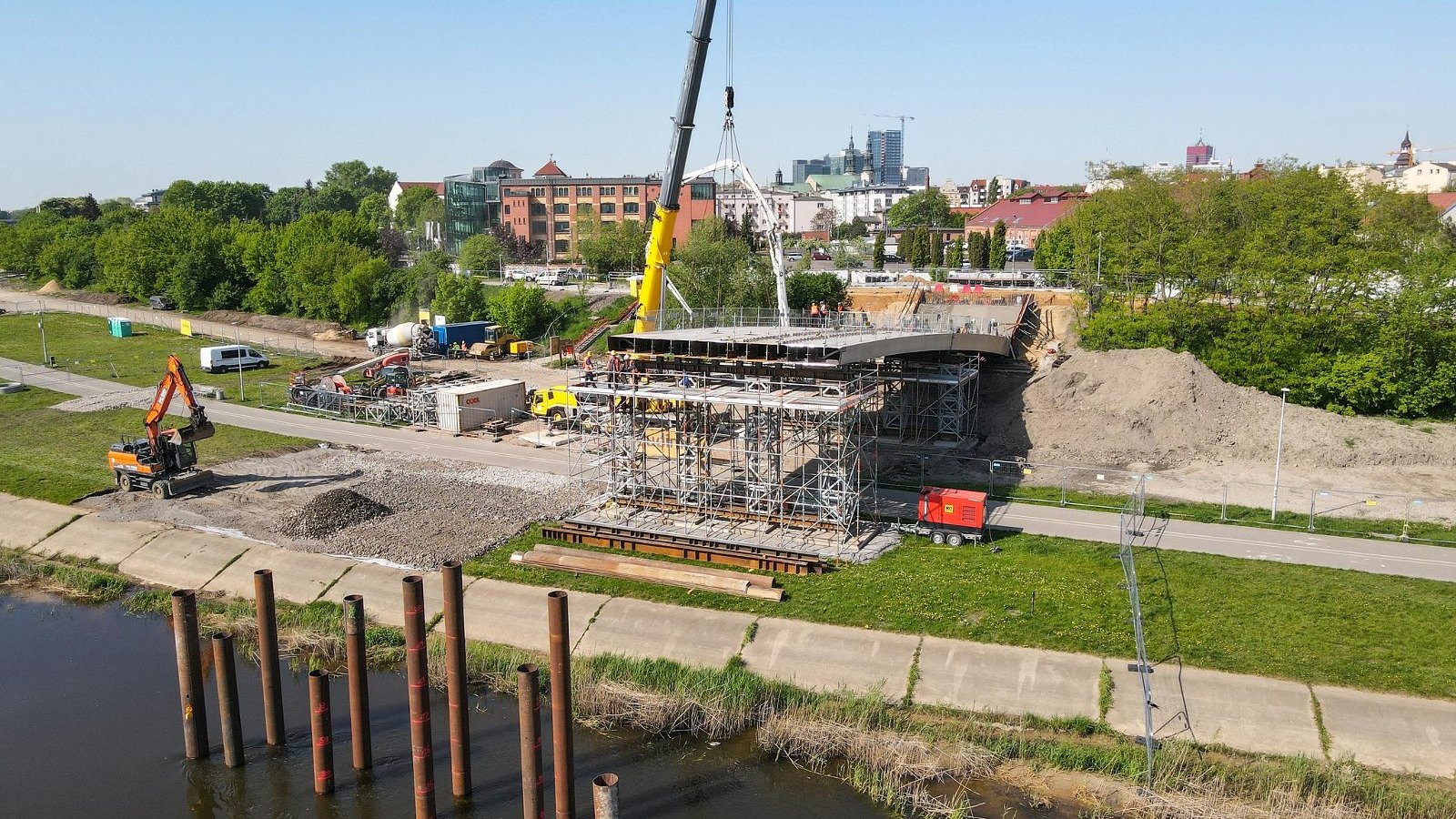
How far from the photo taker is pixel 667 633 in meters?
25.0

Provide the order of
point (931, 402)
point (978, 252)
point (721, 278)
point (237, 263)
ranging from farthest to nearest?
point (978, 252), point (237, 263), point (721, 278), point (931, 402)

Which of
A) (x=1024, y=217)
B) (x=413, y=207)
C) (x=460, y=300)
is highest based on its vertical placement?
(x=413, y=207)

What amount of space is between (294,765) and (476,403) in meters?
26.8

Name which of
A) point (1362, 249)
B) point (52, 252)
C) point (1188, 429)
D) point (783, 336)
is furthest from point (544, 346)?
point (52, 252)

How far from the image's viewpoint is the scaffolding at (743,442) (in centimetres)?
2964

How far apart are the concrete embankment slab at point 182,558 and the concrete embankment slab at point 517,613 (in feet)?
28.8

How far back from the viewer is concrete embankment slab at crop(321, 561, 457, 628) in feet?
87.9

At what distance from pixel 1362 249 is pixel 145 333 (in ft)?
256

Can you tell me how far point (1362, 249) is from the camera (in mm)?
47125

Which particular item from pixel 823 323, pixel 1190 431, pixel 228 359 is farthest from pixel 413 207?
pixel 1190 431

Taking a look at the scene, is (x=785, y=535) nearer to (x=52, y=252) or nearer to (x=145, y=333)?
(x=145, y=333)

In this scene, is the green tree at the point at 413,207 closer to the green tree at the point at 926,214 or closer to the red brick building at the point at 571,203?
the red brick building at the point at 571,203

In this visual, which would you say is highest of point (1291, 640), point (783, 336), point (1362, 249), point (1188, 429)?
point (1362, 249)

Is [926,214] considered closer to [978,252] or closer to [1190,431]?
[978,252]
